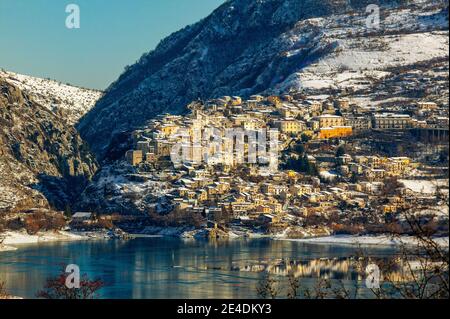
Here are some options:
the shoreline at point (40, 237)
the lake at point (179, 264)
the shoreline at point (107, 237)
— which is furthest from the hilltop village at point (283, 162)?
the lake at point (179, 264)

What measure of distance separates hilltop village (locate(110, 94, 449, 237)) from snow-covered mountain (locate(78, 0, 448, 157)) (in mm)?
6851

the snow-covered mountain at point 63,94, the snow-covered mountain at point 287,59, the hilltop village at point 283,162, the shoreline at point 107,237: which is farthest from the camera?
the snow-covered mountain at point 63,94

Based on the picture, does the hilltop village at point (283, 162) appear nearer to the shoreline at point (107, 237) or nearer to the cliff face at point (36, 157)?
the shoreline at point (107, 237)

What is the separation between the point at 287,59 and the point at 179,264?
2926 inches

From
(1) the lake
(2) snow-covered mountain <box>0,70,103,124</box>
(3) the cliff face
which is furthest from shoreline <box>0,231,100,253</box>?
(2) snow-covered mountain <box>0,70,103,124</box>

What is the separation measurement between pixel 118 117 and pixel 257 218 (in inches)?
2995

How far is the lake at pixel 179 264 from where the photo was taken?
3872 centimetres

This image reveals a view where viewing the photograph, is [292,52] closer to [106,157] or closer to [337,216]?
[106,157]

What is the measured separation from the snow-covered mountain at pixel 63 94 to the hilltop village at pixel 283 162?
60715 millimetres
